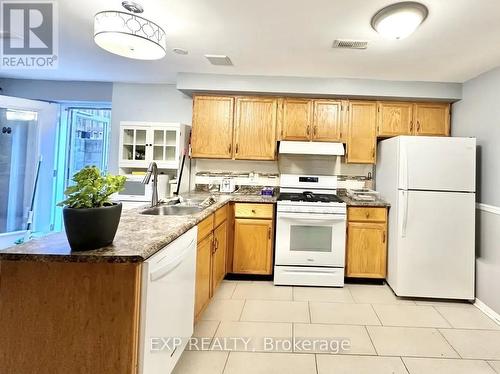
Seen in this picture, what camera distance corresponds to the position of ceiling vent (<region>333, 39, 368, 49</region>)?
2.50 m

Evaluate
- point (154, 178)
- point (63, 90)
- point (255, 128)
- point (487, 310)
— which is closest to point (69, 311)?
point (154, 178)

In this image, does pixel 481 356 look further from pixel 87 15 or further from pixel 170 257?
pixel 87 15

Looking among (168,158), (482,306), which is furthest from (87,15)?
(482,306)

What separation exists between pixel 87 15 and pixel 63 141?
2707mm

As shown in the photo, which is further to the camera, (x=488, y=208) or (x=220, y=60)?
(x=220, y=60)

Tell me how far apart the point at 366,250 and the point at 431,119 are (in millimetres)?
1786

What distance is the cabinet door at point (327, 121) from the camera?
12.0 feet

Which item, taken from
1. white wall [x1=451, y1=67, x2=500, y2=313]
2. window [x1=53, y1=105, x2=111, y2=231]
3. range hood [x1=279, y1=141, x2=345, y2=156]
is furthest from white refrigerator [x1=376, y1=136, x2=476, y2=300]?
window [x1=53, y1=105, x2=111, y2=231]

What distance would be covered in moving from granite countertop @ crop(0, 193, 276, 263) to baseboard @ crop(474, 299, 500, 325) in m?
2.79

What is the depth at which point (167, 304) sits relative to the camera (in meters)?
1.51

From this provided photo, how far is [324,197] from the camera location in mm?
3609

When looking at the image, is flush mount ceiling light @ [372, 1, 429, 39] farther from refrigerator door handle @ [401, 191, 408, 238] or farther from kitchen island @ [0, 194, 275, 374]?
kitchen island @ [0, 194, 275, 374]

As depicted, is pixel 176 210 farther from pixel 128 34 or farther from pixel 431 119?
pixel 431 119

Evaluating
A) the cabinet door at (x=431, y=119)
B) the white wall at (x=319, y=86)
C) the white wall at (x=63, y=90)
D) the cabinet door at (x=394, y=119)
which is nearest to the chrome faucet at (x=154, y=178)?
the white wall at (x=319, y=86)
